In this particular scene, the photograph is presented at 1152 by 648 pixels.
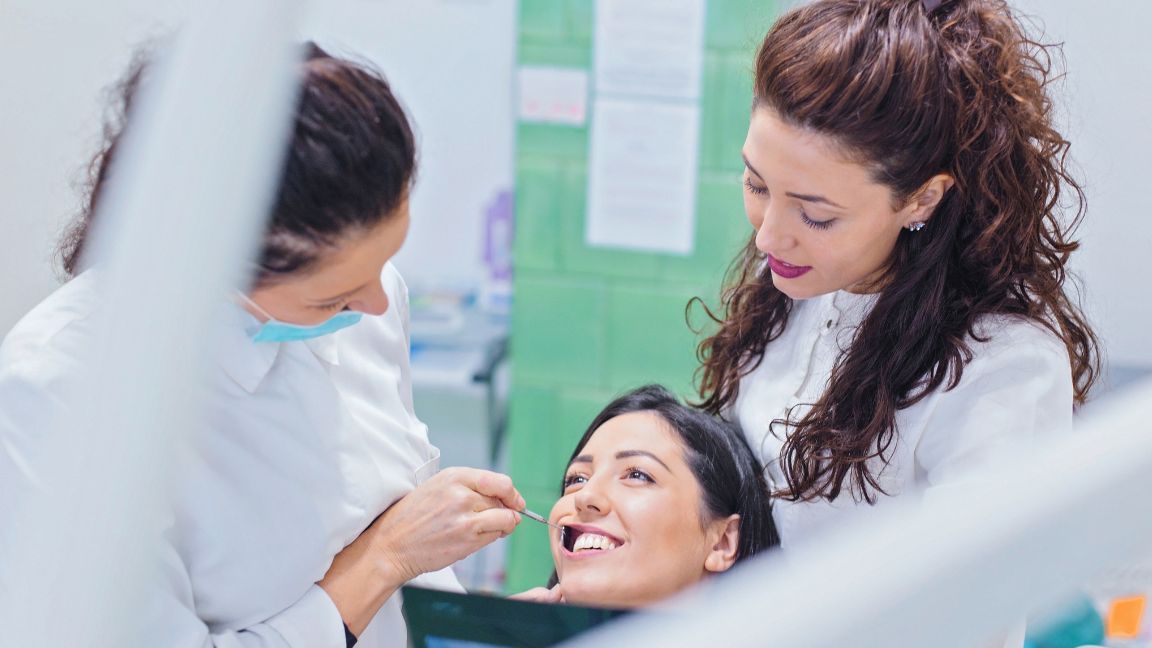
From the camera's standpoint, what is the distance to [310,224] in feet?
2.82

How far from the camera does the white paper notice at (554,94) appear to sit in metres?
3.28

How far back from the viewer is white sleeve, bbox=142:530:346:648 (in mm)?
1138

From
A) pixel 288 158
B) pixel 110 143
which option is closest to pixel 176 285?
pixel 288 158

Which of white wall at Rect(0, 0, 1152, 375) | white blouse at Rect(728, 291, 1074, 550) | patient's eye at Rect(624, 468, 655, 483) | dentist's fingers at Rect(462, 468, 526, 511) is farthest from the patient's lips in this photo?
white wall at Rect(0, 0, 1152, 375)

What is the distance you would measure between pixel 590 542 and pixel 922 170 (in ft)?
2.66

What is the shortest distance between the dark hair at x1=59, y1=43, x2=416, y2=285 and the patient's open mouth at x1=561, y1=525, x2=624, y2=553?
101 cm

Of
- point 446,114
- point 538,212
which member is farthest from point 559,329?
point 446,114

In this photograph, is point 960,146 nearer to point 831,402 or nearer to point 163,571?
point 831,402

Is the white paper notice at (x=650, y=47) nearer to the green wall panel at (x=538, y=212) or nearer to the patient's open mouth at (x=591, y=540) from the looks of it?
the green wall panel at (x=538, y=212)

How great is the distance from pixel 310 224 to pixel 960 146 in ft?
2.95

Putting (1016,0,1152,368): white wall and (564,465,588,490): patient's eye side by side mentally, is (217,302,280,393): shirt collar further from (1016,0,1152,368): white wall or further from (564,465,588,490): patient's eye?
(1016,0,1152,368): white wall

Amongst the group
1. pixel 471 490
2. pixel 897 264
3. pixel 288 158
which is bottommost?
pixel 471 490

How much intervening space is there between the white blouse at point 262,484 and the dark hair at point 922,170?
25.1 inches

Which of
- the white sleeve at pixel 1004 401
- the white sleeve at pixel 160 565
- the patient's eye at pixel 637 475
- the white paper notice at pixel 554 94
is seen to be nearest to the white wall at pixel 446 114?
the white paper notice at pixel 554 94
